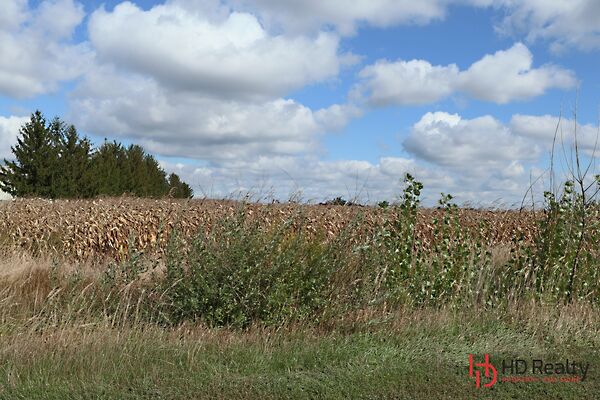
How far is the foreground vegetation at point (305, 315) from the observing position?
193 inches

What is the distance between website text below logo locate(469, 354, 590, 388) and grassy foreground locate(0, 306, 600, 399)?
8cm

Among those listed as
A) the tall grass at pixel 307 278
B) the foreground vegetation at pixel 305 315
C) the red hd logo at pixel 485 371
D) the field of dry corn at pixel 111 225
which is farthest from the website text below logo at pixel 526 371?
the field of dry corn at pixel 111 225

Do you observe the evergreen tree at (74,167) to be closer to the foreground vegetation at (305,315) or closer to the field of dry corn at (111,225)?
the field of dry corn at (111,225)

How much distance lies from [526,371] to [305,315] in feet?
7.79

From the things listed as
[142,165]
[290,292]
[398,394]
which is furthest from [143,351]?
[142,165]

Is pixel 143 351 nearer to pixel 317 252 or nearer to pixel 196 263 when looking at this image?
pixel 196 263

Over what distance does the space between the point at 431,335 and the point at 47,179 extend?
2930cm

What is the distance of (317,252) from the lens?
275 inches

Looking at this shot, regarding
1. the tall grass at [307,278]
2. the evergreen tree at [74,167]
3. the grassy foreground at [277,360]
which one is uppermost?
the evergreen tree at [74,167]

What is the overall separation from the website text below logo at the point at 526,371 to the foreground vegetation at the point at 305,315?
11cm

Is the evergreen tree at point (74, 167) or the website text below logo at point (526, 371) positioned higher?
the evergreen tree at point (74, 167)

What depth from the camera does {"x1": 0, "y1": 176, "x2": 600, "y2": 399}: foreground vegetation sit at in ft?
16.1

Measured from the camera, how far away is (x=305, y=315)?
6.45 m

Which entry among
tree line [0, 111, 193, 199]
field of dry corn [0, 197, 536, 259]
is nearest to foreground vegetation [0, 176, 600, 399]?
field of dry corn [0, 197, 536, 259]
